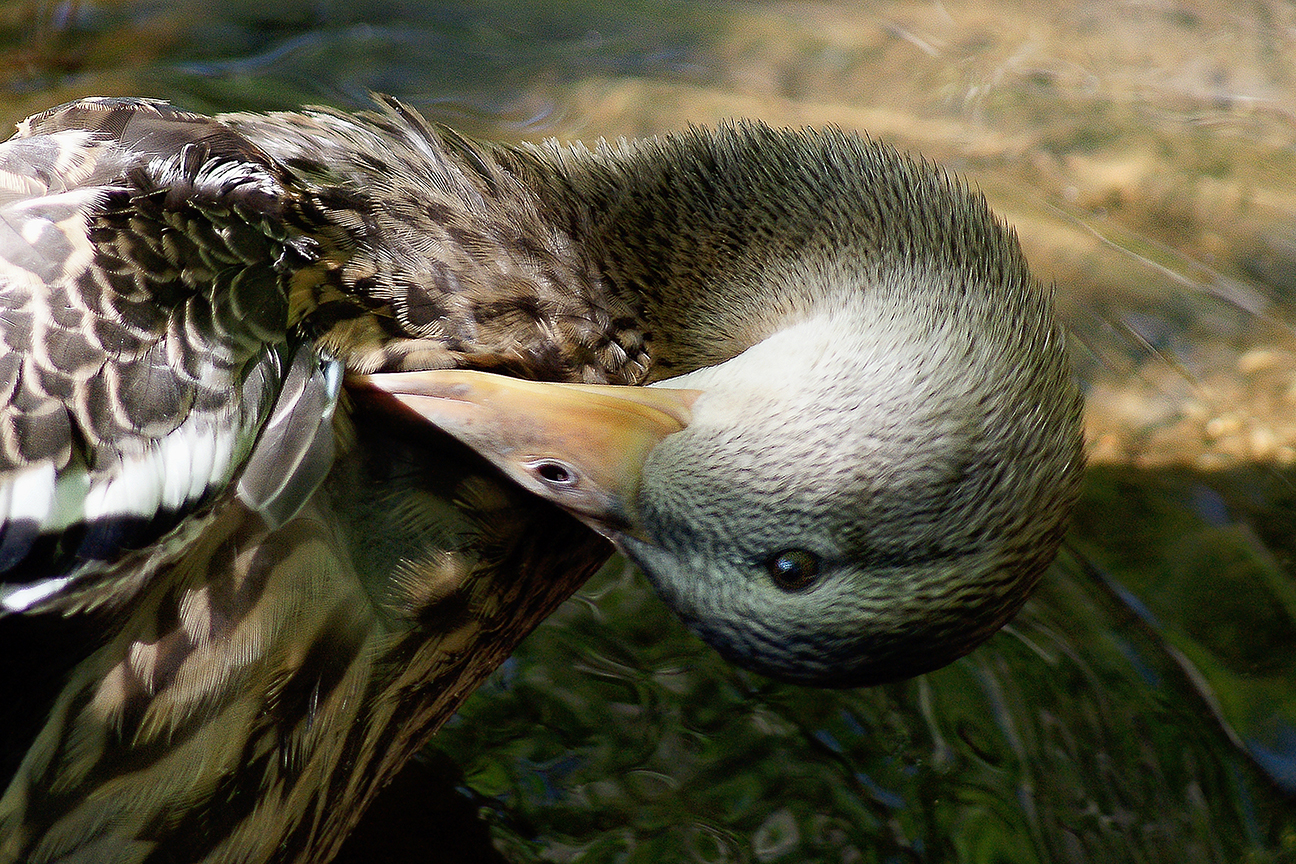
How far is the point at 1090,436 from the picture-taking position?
12.7ft

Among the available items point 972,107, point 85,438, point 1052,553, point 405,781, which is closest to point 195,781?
point 85,438

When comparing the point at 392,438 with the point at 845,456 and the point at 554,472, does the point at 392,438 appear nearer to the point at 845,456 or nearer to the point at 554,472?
the point at 554,472

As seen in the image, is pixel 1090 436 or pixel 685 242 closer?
pixel 685 242

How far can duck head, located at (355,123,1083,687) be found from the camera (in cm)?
209

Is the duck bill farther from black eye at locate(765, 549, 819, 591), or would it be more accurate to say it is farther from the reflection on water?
the reflection on water

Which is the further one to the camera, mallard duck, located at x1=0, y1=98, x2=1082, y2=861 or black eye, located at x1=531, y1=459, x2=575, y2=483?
black eye, located at x1=531, y1=459, x2=575, y2=483

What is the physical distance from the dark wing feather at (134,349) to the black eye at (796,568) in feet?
2.72

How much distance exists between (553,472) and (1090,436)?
90.2 inches

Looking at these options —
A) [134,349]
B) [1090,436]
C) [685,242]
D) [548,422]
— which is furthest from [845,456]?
[1090,436]

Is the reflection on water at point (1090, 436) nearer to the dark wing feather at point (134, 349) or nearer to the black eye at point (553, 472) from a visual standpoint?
the black eye at point (553, 472)

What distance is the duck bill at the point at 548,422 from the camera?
219 centimetres

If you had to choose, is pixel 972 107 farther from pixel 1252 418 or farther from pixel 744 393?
pixel 744 393

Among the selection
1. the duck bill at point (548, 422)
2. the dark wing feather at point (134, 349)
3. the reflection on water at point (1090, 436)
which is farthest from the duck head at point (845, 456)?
the reflection on water at point (1090, 436)

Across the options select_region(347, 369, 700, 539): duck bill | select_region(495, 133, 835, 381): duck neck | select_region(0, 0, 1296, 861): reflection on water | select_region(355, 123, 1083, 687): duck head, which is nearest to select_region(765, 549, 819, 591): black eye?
select_region(355, 123, 1083, 687): duck head
